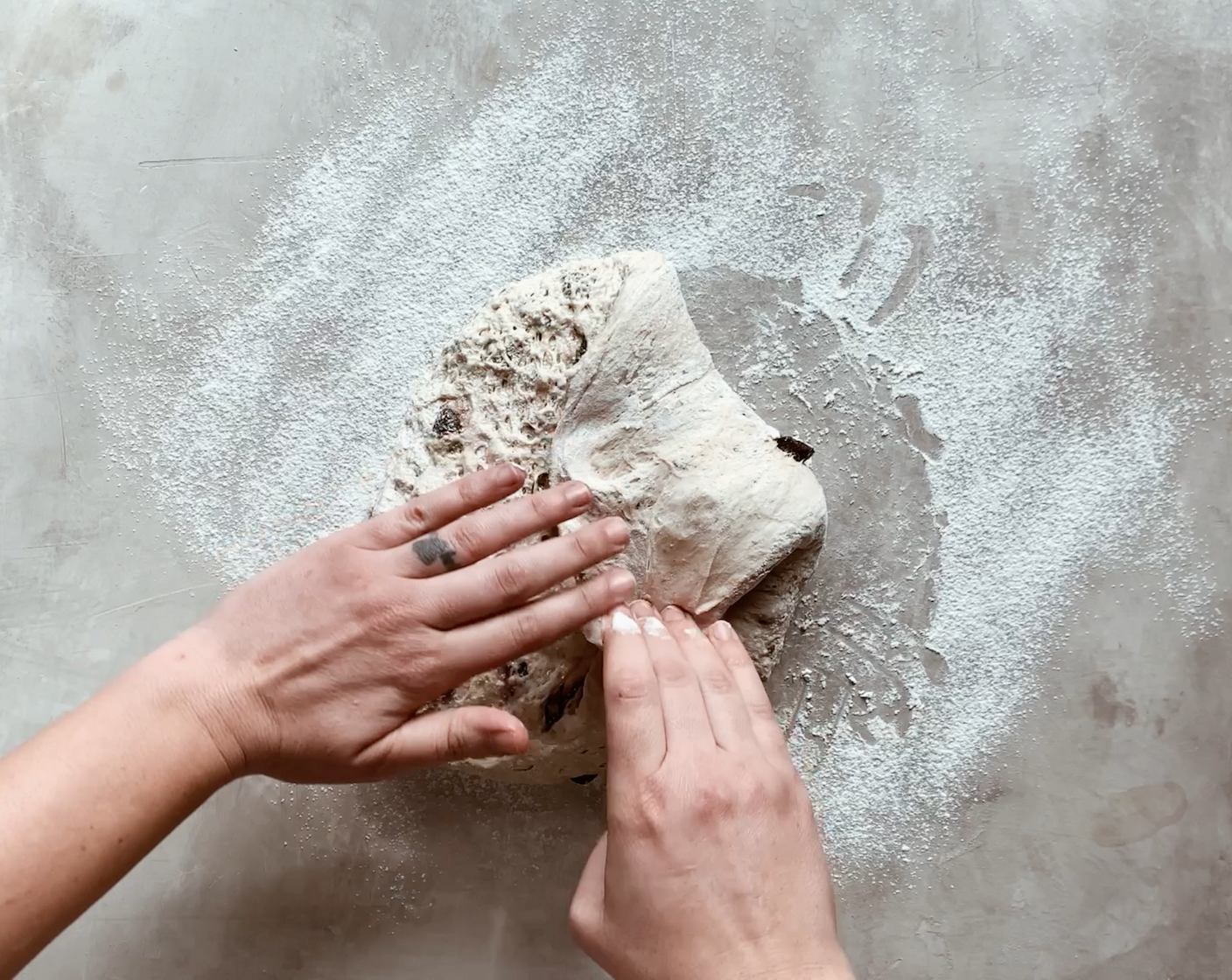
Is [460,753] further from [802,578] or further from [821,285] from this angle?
[821,285]

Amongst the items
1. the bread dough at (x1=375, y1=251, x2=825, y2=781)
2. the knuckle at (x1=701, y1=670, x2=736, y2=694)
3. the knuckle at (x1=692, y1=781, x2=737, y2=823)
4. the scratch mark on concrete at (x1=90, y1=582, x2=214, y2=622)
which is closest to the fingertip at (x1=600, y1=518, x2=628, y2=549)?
the bread dough at (x1=375, y1=251, x2=825, y2=781)

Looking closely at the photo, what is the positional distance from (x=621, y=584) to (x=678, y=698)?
16 cm

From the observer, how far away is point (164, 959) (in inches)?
56.9

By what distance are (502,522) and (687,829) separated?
434mm

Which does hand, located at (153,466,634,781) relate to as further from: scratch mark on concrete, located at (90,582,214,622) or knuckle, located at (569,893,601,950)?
scratch mark on concrete, located at (90,582,214,622)

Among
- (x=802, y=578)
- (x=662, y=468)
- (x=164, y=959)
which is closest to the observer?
(x=662, y=468)

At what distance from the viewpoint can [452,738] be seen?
1.05 m

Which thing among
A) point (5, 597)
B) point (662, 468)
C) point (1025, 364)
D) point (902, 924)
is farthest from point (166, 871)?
point (1025, 364)

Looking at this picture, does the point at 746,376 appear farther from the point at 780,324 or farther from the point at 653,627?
the point at 653,627

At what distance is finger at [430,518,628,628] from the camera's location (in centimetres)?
105

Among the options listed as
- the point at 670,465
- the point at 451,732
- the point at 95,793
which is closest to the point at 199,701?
the point at 95,793

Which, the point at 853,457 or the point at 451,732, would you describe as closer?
the point at 451,732

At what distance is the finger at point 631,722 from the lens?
106 cm

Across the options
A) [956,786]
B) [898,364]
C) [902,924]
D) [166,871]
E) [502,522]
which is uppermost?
[502,522]
